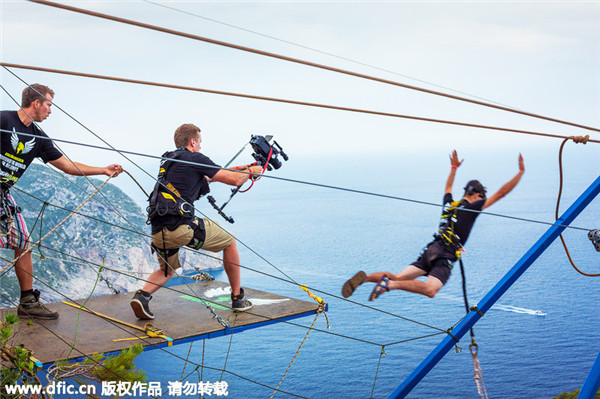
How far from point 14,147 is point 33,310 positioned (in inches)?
74.7

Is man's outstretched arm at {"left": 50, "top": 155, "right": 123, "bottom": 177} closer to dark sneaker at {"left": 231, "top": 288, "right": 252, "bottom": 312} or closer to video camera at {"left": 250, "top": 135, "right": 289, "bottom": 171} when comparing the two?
video camera at {"left": 250, "top": 135, "right": 289, "bottom": 171}

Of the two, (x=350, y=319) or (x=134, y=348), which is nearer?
(x=134, y=348)

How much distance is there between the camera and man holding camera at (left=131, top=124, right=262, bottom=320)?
21.7ft

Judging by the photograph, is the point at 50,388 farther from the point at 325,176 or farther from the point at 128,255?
the point at 325,176

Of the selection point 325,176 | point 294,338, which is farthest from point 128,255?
point 325,176

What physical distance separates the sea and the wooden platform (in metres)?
19.9

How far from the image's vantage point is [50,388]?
244 inches

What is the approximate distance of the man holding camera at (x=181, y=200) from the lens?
6.62 metres

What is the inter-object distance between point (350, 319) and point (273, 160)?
43.3m

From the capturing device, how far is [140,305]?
6969 millimetres

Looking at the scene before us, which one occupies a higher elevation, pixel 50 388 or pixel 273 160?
pixel 273 160

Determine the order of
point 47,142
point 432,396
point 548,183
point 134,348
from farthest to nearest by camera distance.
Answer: point 548,183, point 432,396, point 47,142, point 134,348

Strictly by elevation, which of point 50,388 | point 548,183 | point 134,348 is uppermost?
point 548,183

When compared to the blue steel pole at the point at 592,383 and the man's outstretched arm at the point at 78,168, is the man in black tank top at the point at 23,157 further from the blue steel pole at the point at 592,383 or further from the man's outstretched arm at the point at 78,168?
the blue steel pole at the point at 592,383
